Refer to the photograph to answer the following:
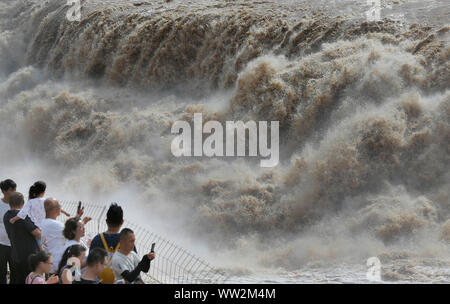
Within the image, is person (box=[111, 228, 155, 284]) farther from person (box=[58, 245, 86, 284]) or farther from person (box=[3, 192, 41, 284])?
person (box=[3, 192, 41, 284])

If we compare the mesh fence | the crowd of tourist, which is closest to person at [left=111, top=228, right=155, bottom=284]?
the crowd of tourist

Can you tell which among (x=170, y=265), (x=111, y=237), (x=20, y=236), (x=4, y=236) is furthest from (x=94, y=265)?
(x=170, y=265)

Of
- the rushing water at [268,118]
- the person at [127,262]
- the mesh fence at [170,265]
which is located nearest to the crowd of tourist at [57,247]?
the person at [127,262]

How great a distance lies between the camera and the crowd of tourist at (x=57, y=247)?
4.37 metres

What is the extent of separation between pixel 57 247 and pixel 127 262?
877 mm

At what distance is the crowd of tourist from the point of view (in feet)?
14.3

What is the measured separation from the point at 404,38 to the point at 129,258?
25.9 ft

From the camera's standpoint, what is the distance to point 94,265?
4215 mm

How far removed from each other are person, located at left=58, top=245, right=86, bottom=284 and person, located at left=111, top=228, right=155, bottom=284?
277mm

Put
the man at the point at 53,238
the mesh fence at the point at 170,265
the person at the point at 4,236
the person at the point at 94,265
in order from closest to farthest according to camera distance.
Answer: the person at the point at 94,265 → the man at the point at 53,238 → the person at the point at 4,236 → the mesh fence at the point at 170,265

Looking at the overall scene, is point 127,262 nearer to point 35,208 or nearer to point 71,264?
point 71,264

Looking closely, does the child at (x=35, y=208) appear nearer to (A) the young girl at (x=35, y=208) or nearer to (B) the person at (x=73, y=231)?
(A) the young girl at (x=35, y=208)

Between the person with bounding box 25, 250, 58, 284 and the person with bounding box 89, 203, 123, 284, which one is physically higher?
the person with bounding box 89, 203, 123, 284

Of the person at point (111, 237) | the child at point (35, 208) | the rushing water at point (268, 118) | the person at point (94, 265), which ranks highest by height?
the rushing water at point (268, 118)
